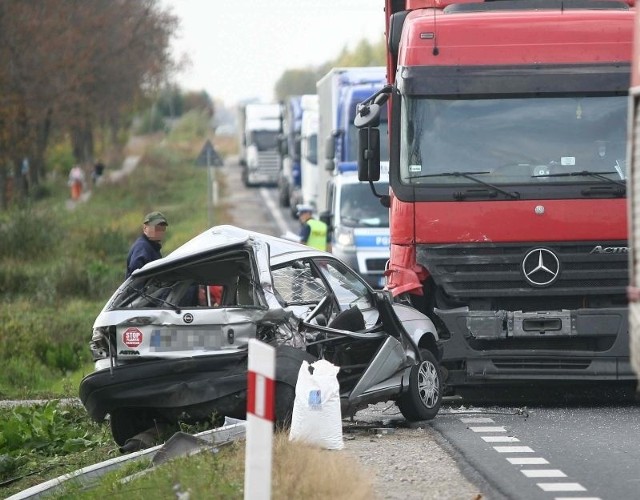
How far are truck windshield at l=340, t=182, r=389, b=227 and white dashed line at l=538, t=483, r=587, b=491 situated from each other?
1898 centimetres

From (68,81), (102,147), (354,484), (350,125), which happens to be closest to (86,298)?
(350,125)

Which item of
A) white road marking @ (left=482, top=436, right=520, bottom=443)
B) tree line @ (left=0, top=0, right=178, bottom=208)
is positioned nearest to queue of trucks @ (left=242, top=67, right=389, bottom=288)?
white road marking @ (left=482, top=436, right=520, bottom=443)

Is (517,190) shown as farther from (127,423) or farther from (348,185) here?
(348,185)

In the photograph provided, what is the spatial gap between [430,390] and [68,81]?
4424 cm

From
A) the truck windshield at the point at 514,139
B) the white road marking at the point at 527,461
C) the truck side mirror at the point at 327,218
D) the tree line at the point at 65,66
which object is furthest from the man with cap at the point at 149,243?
the tree line at the point at 65,66

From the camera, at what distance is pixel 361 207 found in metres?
29.5

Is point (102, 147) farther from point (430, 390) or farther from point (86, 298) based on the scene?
point (430, 390)

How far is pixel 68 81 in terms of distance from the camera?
185 feet

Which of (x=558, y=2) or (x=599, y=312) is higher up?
(x=558, y=2)

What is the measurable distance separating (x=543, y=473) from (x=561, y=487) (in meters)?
0.63

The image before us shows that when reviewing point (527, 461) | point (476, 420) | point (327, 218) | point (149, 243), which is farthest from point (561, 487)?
point (327, 218)

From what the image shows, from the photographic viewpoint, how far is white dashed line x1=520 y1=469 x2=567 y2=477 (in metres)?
10.6

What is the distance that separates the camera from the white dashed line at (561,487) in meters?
10.0

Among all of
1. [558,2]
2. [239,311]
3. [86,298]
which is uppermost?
[558,2]
